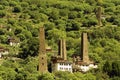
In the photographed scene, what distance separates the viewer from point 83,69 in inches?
1960

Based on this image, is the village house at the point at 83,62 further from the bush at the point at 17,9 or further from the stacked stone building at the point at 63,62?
the bush at the point at 17,9

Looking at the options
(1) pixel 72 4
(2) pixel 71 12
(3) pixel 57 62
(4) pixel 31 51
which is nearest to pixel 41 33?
(3) pixel 57 62

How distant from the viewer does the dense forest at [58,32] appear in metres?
46.9

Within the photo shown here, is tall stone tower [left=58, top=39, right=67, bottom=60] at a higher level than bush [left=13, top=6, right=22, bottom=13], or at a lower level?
lower

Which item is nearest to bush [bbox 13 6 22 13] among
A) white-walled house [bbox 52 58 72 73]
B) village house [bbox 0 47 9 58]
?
village house [bbox 0 47 9 58]

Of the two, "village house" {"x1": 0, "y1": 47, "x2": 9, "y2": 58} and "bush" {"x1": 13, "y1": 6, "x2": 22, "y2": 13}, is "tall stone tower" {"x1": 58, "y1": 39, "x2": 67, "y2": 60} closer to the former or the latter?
"village house" {"x1": 0, "y1": 47, "x2": 9, "y2": 58}

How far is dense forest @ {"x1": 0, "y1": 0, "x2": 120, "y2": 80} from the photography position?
154ft

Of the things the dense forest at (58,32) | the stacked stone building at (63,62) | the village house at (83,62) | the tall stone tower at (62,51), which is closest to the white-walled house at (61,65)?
the stacked stone building at (63,62)

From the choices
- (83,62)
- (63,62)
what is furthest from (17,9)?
(63,62)

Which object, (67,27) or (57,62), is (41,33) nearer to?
(57,62)

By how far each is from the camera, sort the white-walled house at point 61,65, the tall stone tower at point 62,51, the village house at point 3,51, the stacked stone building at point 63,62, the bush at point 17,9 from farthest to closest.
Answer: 1. the bush at point 17,9
2. the village house at point 3,51
3. the tall stone tower at point 62,51
4. the white-walled house at point 61,65
5. the stacked stone building at point 63,62

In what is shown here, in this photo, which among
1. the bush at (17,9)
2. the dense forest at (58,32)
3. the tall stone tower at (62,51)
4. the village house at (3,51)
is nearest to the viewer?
the dense forest at (58,32)

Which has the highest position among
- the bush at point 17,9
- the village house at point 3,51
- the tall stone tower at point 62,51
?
the bush at point 17,9

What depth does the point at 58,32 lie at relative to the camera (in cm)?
7038
